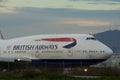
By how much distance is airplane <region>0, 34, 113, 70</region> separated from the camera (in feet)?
198

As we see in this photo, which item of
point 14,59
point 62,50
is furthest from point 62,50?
point 14,59

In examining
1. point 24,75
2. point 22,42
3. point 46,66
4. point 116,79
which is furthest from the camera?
point 22,42

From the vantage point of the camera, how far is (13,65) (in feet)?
192

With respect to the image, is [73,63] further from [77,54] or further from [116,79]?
[116,79]

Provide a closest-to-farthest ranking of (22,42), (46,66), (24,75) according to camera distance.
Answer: (24,75) → (46,66) → (22,42)

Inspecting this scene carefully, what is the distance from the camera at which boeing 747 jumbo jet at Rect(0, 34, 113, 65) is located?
6031 centimetres

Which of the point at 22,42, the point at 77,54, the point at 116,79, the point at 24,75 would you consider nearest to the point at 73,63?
the point at 77,54

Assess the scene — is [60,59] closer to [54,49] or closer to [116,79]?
[54,49]

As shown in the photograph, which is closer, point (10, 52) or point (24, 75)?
point (24, 75)

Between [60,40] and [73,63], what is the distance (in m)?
3.12

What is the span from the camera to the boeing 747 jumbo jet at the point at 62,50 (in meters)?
60.3

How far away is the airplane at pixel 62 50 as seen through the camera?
60.3 meters

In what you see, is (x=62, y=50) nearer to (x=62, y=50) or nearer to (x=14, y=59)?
(x=62, y=50)

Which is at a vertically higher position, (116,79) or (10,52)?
(10,52)
